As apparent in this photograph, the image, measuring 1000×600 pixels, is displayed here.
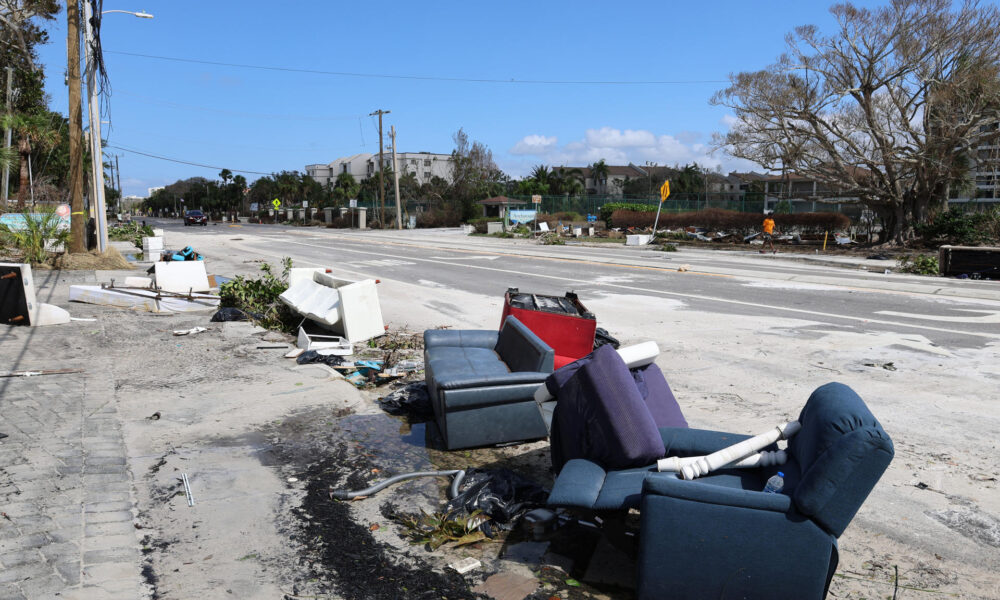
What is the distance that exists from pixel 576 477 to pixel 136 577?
91.0 inches

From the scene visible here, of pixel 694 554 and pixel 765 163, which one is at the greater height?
pixel 765 163

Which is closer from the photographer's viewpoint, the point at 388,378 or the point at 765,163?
the point at 388,378

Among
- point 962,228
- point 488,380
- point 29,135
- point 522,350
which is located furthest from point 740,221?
point 29,135

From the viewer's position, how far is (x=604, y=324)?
431 inches

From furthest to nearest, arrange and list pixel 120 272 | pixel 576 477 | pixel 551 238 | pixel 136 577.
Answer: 1. pixel 551 238
2. pixel 120 272
3. pixel 576 477
4. pixel 136 577

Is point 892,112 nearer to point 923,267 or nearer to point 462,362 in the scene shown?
point 923,267

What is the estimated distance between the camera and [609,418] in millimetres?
3836

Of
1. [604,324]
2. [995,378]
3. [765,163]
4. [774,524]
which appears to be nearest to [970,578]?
[774,524]

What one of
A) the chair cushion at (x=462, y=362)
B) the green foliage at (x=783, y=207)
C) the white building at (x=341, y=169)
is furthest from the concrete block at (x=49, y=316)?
the white building at (x=341, y=169)

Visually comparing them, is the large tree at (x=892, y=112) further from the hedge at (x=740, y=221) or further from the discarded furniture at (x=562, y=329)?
the discarded furniture at (x=562, y=329)

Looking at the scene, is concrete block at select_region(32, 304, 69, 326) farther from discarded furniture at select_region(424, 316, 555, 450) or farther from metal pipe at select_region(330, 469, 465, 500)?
metal pipe at select_region(330, 469, 465, 500)

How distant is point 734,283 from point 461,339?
11090 mm

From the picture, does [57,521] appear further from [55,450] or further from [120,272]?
[120,272]

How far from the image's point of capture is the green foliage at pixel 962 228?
23047 mm
